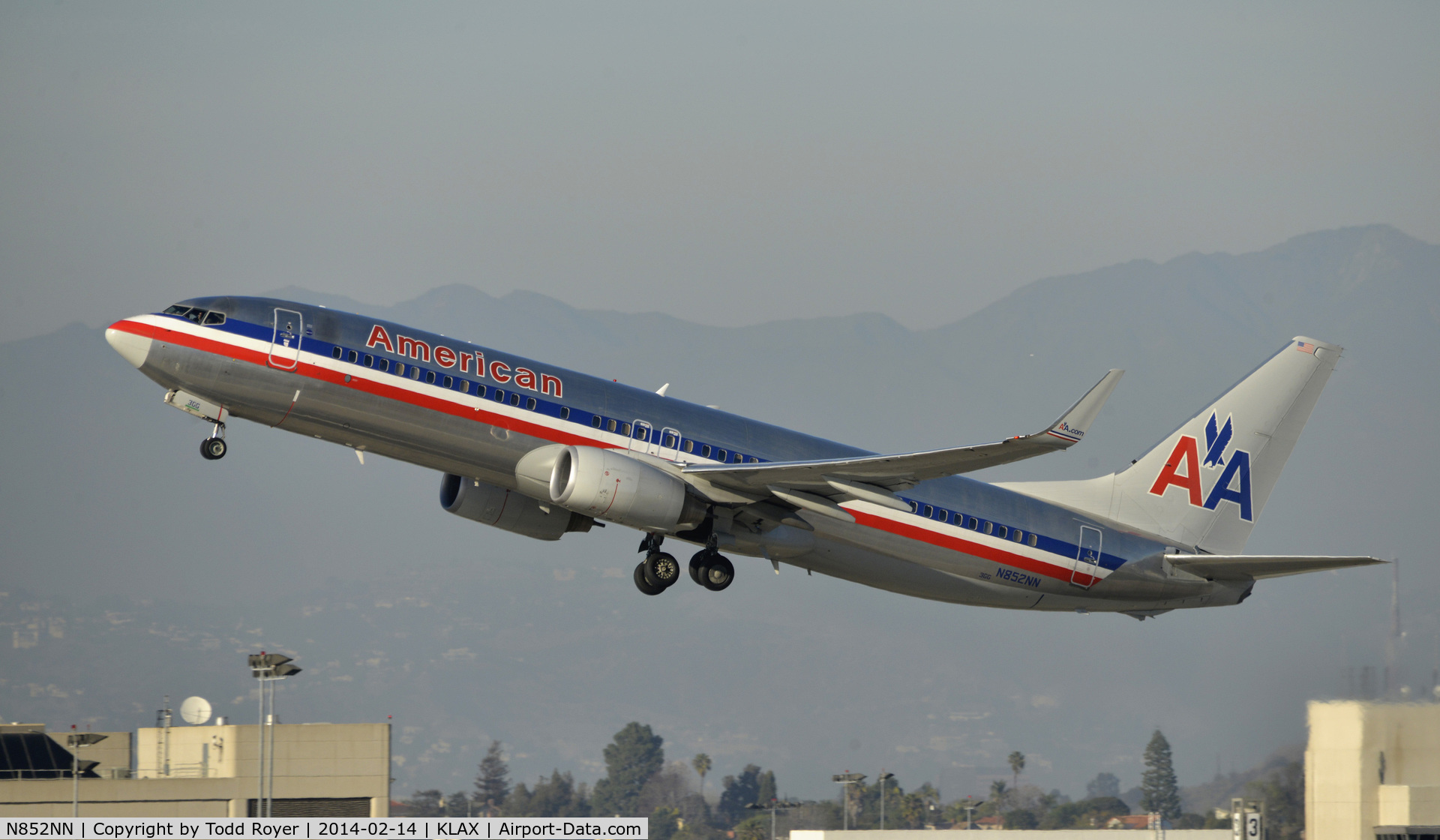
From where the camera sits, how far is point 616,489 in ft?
107

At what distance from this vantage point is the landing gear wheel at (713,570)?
35688mm

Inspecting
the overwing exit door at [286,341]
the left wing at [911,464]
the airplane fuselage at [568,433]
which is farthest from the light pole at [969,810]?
the overwing exit door at [286,341]

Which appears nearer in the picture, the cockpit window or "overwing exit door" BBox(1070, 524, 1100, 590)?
the cockpit window

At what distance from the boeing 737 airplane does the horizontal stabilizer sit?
0.07 metres

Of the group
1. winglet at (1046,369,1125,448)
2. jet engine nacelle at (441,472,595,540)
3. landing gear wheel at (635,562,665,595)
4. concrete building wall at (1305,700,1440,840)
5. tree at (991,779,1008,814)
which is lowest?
tree at (991,779,1008,814)

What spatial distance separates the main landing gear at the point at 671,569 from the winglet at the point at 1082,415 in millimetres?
9084

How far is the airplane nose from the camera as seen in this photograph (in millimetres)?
31750

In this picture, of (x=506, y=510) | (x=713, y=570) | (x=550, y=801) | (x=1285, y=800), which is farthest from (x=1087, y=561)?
(x=550, y=801)

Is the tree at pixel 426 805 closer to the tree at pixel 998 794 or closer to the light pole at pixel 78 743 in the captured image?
the tree at pixel 998 794

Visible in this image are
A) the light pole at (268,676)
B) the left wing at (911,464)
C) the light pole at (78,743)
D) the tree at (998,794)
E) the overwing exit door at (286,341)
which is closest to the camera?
the left wing at (911,464)

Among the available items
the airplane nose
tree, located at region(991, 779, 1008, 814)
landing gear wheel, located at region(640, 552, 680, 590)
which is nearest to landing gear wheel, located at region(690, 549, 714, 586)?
landing gear wheel, located at region(640, 552, 680, 590)

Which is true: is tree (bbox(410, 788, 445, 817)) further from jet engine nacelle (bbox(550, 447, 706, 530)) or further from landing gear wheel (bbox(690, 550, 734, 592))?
jet engine nacelle (bbox(550, 447, 706, 530))

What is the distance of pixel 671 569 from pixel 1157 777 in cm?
14191

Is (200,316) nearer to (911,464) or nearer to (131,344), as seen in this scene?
(131,344)
